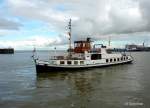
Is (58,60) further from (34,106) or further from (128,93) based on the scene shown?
(34,106)

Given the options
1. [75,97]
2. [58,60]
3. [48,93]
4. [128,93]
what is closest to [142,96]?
[128,93]

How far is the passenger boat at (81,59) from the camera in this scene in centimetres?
5838

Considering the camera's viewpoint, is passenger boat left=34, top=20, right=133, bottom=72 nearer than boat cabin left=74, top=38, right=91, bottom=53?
Yes

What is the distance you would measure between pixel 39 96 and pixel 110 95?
26.4 ft

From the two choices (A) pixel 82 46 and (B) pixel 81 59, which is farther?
→ (A) pixel 82 46

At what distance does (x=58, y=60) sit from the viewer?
59.2 m

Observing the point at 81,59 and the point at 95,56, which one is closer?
the point at 81,59

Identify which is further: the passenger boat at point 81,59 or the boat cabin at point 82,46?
the boat cabin at point 82,46

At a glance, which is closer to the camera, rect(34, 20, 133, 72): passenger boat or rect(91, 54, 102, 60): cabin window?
rect(34, 20, 133, 72): passenger boat

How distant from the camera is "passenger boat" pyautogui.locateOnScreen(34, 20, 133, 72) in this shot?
58.4m

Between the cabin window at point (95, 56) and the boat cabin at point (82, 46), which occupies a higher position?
the boat cabin at point (82, 46)

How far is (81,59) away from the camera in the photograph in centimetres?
6456

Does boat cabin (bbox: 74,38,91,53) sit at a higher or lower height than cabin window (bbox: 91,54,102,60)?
higher

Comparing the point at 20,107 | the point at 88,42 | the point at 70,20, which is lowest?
the point at 20,107
